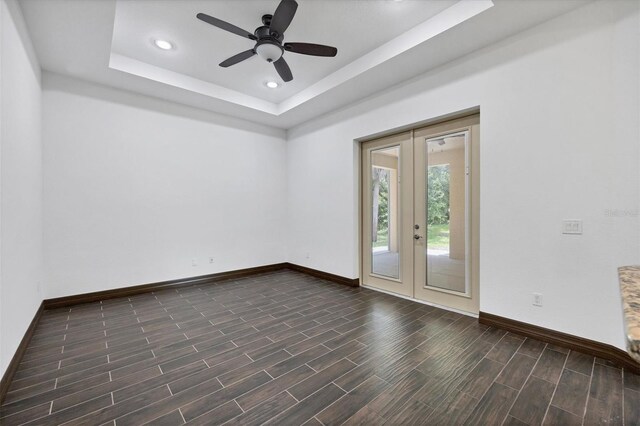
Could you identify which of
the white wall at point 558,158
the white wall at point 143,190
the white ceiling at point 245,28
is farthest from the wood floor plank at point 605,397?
the white wall at point 143,190

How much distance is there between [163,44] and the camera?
130 inches

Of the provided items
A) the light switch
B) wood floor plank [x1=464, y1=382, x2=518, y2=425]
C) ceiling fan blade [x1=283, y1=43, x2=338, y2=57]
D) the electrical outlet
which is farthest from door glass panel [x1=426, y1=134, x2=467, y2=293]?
ceiling fan blade [x1=283, y1=43, x2=338, y2=57]

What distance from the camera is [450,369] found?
218 cm

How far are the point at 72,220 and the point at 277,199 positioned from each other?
3350 millimetres

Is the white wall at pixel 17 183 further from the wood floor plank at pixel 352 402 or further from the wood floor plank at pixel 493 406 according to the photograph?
the wood floor plank at pixel 493 406

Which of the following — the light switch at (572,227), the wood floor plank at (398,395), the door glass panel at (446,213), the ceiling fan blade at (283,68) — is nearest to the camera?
the wood floor plank at (398,395)

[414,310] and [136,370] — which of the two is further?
[414,310]

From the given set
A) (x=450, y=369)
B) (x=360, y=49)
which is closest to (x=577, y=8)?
(x=360, y=49)

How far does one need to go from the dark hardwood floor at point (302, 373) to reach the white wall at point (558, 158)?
1.66 feet

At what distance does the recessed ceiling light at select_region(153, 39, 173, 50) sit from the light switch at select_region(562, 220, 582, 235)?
15.6 ft

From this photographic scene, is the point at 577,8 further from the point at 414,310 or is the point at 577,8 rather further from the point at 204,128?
the point at 204,128

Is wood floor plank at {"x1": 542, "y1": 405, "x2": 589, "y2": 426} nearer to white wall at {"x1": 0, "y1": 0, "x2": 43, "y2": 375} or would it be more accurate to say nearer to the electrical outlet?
the electrical outlet

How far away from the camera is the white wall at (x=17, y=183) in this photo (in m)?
1.98

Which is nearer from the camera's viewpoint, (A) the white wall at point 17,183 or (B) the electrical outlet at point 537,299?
(A) the white wall at point 17,183
